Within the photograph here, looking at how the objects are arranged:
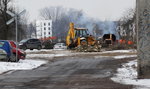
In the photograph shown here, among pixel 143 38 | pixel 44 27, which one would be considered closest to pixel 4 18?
pixel 143 38

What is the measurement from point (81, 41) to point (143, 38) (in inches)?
1288

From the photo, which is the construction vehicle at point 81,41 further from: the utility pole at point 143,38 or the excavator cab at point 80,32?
the utility pole at point 143,38

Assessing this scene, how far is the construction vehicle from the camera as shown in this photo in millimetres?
45469

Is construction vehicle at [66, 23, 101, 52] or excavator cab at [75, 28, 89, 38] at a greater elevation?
excavator cab at [75, 28, 89, 38]

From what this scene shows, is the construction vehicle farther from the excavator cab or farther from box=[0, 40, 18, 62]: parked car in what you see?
box=[0, 40, 18, 62]: parked car

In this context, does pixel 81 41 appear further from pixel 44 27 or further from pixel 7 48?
pixel 44 27

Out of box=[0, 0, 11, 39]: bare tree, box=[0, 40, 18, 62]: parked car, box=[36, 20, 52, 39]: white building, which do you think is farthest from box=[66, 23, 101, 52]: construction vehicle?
box=[36, 20, 52, 39]: white building

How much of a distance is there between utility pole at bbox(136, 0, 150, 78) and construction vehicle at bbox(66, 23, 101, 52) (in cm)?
2970

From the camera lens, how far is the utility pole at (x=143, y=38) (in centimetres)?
1515

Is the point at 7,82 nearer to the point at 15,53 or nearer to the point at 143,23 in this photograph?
the point at 143,23

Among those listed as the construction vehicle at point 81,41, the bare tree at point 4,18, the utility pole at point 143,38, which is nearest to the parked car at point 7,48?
the utility pole at point 143,38

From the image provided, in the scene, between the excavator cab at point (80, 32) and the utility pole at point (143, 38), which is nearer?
the utility pole at point (143, 38)

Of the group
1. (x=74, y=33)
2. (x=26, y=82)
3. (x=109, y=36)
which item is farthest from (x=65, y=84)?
(x=109, y=36)

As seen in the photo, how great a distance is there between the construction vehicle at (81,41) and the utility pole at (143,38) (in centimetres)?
2970
